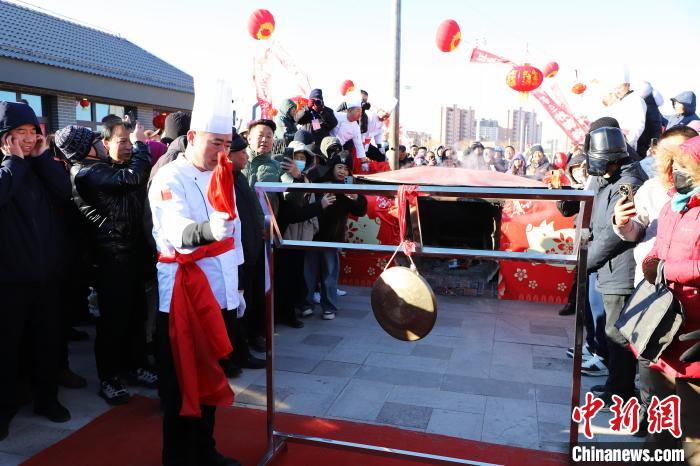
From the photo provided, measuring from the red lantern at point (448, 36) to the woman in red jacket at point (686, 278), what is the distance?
8.24 meters

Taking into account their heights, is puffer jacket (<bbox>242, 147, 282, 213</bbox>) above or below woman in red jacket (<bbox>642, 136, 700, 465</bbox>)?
above

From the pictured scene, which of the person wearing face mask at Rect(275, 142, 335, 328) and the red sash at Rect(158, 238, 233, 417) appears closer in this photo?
the red sash at Rect(158, 238, 233, 417)

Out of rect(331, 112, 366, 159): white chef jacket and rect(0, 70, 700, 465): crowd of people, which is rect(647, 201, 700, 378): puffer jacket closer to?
rect(0, 70, 700, 465): crowd of people

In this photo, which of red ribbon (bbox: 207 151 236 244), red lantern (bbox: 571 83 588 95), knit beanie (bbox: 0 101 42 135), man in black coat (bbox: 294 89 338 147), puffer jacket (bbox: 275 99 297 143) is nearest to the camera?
red ribbon (bbox: 207 151 236 244)

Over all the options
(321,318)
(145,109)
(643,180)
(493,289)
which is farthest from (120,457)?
(145,109)

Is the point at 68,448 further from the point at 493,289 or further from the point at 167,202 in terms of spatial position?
the point at 493,289

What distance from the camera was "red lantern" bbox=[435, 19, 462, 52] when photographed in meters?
9.69

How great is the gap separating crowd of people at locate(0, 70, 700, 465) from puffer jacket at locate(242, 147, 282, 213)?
0.01 m

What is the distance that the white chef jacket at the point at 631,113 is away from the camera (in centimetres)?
467

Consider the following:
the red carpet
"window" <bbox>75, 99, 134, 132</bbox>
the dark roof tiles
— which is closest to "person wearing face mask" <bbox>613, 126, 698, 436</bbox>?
the red carpet

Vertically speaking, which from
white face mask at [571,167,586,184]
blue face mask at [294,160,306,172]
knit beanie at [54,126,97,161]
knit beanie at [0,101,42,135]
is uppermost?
knit beanie at [0,101,42,135]

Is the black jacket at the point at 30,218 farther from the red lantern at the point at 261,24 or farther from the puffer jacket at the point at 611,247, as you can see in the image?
the red lantern at the point at 261,24

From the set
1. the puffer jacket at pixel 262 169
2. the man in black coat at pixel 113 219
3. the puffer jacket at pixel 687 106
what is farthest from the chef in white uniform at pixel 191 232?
the puffer jacket at pixel 687 106

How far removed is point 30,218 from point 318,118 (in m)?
4.04
